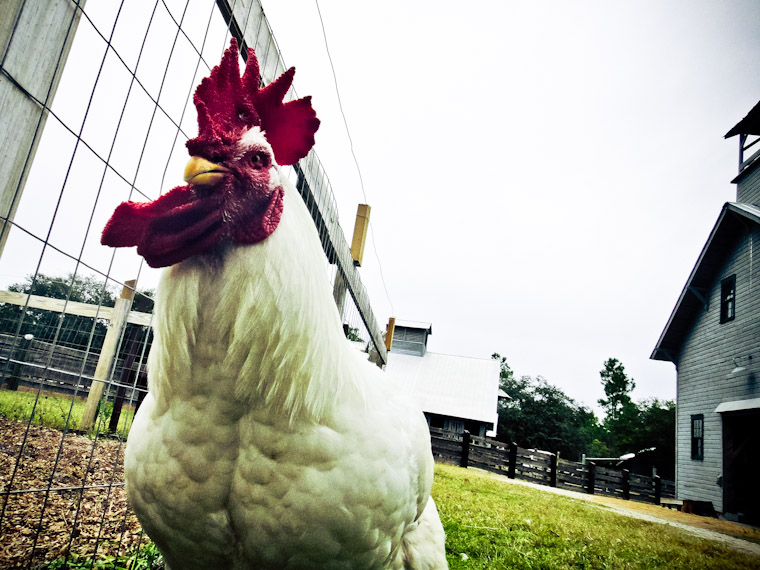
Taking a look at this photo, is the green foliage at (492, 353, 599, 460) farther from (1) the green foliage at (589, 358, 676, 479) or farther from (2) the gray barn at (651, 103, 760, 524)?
(2) the gray barn at (651, 103, 760, 524)

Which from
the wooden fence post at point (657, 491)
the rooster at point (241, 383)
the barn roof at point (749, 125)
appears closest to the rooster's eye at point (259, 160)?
the rooster at point (241, 383)

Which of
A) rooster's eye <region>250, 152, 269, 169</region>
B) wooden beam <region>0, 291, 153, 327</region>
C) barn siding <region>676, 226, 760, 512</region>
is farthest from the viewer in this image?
barn siding <region>676, 226, 760, 512</region>

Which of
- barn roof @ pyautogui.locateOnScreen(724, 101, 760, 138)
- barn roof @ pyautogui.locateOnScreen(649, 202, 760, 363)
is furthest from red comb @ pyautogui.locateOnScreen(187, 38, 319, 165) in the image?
barn roof @ pyautogui.locateOnScreen(724, 101, 760, 138)

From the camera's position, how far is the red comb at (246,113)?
130 centimetres

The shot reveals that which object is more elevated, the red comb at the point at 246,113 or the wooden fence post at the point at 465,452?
the red comb at the point at 246,113

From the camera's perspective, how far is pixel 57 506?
280 cm

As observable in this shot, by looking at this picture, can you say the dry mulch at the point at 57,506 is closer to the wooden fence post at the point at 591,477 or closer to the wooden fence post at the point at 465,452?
the wooden fence post at the point at 465,452

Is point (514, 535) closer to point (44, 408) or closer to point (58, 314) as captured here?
point (44, 408)

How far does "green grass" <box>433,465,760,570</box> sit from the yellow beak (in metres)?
3.58

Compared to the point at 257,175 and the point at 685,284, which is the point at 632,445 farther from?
the point at 257,175

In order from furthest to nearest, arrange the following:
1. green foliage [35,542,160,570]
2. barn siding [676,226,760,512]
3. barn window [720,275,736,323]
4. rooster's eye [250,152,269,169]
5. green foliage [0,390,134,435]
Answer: barn window [720,275,736,323]
barn siding [676,226,760,512]
green foliage [0,390,134,435]
green foliage [35,542,160,570]
rooster's eye [250,152,269,169]

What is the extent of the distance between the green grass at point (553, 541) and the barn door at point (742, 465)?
5457 mm

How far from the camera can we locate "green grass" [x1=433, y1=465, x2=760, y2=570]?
13.0ft

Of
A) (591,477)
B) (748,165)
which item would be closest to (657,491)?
(591,477)
